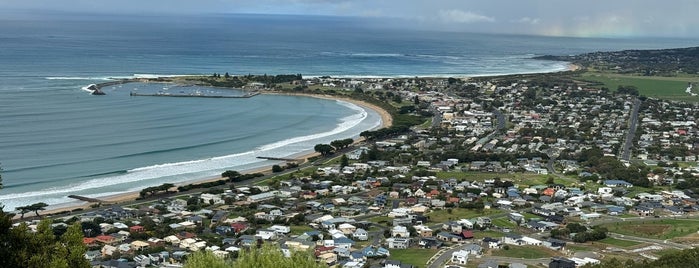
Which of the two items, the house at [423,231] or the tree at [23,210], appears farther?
the tree at [23,210]

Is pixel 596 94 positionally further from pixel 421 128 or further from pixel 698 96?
pixel 421 128

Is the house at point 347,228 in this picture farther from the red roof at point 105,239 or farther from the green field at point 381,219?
the red roof at point 105,239

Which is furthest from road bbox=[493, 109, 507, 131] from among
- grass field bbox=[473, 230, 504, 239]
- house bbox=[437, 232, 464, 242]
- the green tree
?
the green tree

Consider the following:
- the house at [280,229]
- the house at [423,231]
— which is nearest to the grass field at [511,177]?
the house at [423,231]

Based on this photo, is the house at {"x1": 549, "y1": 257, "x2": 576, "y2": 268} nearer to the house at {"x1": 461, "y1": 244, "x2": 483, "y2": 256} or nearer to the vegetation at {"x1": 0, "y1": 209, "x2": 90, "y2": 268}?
the house at {"x1": 461, "y1": 244, "x2": 483, "y2": 256}

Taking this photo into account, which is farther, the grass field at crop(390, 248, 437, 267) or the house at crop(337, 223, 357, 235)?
the house at crop(337, 223, 357, 235)

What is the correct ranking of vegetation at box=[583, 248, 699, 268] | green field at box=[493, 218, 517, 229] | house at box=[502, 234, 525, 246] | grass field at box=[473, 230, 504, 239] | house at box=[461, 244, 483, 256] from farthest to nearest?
green field at box=[493, 218, 517, 229], grass field at box=[473, 230, 504, 239], house at box=[502, 234, 525, 246], house at box=[461, 244, 483, 256], vegetation at box=[583, 248, 699, 268]

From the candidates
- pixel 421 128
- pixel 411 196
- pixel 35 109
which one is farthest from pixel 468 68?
pixel 411 196
